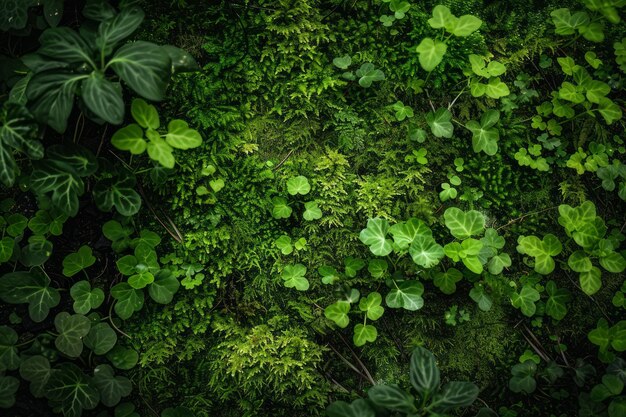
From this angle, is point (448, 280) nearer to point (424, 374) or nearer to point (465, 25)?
point (424, 374)

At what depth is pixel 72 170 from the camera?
2.04m

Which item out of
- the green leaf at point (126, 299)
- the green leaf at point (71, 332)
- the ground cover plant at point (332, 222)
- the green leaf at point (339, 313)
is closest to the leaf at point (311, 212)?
the ground cover plant at point (332, 222)

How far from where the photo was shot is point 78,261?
227cm

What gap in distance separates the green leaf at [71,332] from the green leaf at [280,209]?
1.28 m

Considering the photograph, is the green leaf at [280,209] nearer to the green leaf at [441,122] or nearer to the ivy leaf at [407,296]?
the ivy leaf at [407,296]

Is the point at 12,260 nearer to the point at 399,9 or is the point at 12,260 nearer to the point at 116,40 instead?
the point at 116,40

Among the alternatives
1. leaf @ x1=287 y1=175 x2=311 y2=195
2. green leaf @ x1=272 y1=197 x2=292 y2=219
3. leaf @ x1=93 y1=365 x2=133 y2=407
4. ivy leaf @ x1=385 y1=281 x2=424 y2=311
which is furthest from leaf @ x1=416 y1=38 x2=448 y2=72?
leaf @ x1=93 y1=365 x2=133 y2=407

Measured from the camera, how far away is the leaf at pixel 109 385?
2197mm

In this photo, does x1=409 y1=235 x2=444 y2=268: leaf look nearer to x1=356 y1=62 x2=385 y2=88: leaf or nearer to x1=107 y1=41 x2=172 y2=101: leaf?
x1=356 y1=62 x2=385 y2=88: leaf

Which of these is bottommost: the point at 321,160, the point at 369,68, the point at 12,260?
the point at 12,260

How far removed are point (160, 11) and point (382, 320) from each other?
7.90ft

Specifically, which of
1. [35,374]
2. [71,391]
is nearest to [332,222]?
[71,391]

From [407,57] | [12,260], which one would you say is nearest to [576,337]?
[407,57]

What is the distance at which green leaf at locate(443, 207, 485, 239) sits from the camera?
2.32 m
